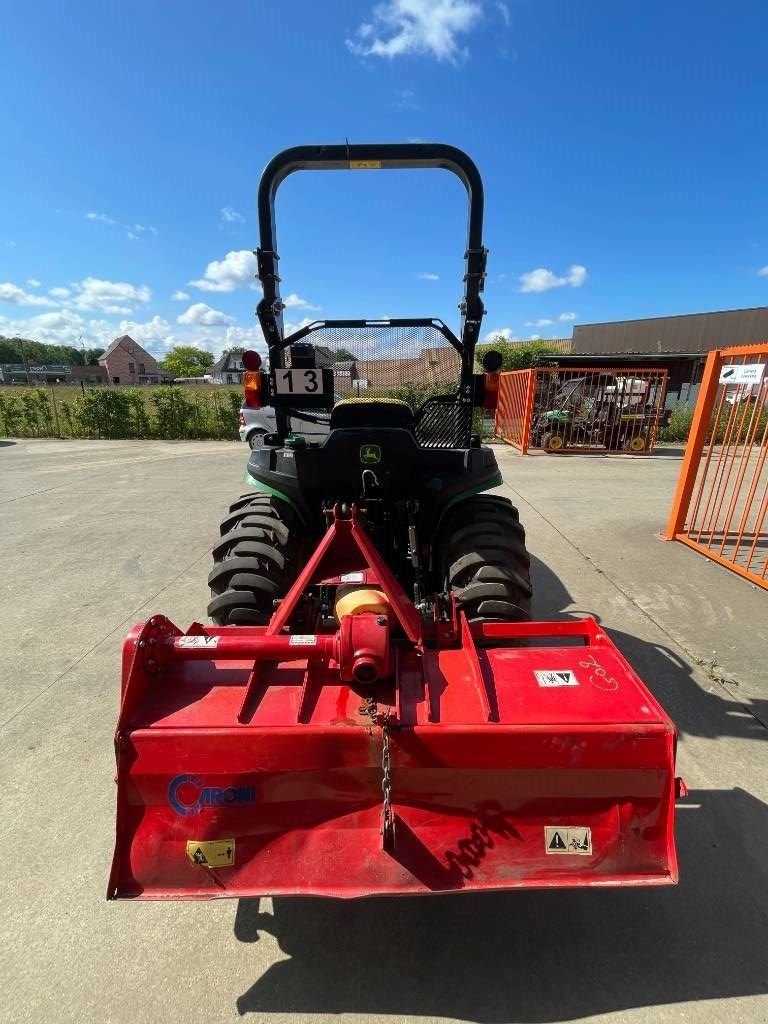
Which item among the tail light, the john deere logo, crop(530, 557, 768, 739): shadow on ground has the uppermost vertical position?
the tail light

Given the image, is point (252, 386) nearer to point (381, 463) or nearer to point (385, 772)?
point (381, 463)

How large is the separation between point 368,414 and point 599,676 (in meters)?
1.73

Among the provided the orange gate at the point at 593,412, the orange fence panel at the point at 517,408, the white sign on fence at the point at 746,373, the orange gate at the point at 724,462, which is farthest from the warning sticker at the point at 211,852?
the orange gate at the point at 593,412

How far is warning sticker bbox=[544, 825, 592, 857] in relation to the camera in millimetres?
1428

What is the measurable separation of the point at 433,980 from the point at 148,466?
10.7m

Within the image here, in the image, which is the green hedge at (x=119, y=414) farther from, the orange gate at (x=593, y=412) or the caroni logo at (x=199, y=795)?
the caroni logo at (x=199, y=795)

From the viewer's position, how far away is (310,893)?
1346mm

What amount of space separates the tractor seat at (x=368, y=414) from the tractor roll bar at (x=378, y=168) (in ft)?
1.67

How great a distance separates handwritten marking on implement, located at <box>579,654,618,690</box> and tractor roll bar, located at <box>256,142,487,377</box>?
1788 mm

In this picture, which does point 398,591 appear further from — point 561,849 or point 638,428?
point 638,428

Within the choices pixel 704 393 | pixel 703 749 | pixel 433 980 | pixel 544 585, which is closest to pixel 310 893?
pixel 433 980

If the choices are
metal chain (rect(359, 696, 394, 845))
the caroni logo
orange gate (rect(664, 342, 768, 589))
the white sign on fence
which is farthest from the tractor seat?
the white sign on fence

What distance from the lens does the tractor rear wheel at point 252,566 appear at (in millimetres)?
2299

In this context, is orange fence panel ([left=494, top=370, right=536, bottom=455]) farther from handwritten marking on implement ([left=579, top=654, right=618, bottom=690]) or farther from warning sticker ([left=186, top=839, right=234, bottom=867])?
warning sticker ([left=186, top=839, right=234, bottom=867])
